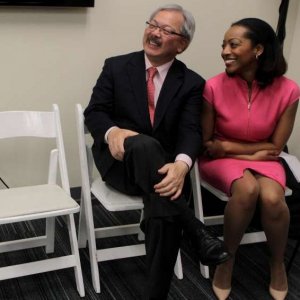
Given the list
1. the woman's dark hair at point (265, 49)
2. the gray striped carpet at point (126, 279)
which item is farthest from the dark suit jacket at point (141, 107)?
the gray striped carpet at point (126, 279)

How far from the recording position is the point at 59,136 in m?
2.23

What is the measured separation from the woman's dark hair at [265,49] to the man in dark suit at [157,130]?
11.5 inches

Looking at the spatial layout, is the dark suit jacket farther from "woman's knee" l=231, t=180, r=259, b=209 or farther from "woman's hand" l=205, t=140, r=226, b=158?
"woman's knee" l=231, t=180, r=259, b=209

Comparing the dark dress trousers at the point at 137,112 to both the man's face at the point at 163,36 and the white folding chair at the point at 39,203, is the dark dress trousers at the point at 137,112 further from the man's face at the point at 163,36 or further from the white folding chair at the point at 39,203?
the white folding chair at the point at 39,203

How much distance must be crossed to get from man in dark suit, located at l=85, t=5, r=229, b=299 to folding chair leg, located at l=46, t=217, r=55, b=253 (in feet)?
1.42

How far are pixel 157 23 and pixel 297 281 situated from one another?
1.48m

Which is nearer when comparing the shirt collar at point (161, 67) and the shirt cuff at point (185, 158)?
the shirt cuff at point (185, 158)

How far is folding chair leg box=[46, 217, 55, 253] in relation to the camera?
235cm

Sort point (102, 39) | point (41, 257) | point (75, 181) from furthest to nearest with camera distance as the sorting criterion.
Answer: point (75, 181), point (102, 39), point (41, 257)

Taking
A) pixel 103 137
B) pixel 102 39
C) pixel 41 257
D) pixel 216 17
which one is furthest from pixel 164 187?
pixel 216 17

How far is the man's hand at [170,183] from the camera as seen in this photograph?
5.99 ft

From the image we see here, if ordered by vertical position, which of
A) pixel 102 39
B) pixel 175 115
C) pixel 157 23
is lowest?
pixel 175 115

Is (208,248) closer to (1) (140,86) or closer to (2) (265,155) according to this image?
(2) (265,155)

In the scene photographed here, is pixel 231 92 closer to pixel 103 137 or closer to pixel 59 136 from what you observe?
pixel 103 137
